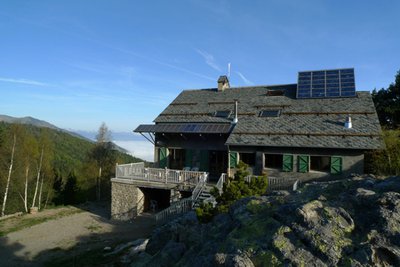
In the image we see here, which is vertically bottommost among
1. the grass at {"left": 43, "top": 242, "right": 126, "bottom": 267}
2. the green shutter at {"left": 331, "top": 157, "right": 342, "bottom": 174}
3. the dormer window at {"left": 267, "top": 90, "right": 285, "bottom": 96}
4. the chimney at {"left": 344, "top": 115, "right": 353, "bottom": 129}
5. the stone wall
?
the grass at {"left": 43, "top": 242, "right": 126, "bottom": 267}

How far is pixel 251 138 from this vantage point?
17.0 meters

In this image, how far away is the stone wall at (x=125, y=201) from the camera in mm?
18172

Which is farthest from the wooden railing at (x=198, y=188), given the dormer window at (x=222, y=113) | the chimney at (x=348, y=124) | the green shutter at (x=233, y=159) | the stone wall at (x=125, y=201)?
the chimney at (x=348, y=124)

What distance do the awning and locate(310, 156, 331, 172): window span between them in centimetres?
541

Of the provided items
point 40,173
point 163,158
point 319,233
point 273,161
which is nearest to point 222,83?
point 163,158

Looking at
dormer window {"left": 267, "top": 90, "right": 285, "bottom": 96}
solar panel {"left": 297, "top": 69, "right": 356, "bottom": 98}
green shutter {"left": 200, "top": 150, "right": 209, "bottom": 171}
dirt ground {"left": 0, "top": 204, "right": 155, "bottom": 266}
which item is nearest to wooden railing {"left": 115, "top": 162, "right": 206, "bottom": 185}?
dirt ground {"left": 0, "top": 204, "right": 155, "bottom": 266}

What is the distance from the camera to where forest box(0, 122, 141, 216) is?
2428 centimetres

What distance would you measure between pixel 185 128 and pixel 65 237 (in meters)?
9.79

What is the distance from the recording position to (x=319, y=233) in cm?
370

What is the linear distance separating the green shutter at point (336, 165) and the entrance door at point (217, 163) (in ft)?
22.6

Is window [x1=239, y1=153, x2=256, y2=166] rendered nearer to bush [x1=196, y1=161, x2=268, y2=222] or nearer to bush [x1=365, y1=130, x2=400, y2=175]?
bush [x1=365, y1=130, x2=400, y2=175]

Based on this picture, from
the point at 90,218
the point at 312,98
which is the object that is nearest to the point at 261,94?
the point at 312,98

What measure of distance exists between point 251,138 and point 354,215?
511 inches

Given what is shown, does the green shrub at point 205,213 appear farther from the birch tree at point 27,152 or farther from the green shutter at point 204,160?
the birch tree at point 27,152
